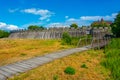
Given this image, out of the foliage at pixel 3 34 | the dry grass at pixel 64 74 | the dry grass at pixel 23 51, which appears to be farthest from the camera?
the foliage at pixel 3 34

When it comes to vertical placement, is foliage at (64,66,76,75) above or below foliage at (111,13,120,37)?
below

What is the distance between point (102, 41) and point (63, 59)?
40.4 ft

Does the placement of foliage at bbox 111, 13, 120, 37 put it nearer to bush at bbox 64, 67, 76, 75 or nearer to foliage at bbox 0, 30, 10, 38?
bush at bbox 64, 67, 76, 75

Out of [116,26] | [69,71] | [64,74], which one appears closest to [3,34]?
[116,26]

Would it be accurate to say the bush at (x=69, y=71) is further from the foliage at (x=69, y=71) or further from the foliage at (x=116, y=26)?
the foliage at (x=116, y=26)

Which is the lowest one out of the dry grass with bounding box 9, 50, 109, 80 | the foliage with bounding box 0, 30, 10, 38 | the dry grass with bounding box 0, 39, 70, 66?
the dry grass with bounding box 9, 50, 109, 80

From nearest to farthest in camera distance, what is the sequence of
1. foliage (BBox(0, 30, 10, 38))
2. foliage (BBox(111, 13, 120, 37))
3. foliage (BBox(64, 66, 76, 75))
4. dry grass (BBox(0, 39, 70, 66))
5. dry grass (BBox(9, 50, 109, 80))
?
dry grass (BBox(9, 50, 109, 80)) < foliage (BBox(64, 66, 76, 75)) < dry grass (BBox(0, 39, 70, 66)) < foliage (BBox(111, 13, 120, 37)) < foliage (BBox(0, 30, 10, 38))

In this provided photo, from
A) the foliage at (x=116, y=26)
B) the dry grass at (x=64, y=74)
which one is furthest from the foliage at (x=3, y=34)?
the dry grass at (x=64, y=74)

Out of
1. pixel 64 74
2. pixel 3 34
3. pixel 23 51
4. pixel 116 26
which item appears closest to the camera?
Result: pixel 64 74

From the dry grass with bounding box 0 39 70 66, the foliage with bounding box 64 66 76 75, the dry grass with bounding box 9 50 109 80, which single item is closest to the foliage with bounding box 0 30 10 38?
the dry grass with bounding box 0 39 70 66

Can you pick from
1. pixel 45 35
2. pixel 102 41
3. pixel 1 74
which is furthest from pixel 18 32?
pixel 1 74

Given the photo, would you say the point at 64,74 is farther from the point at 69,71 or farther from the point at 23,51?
the point at 23,51

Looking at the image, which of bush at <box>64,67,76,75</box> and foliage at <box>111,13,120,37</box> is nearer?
bush at <box>64,67,76,75</box>

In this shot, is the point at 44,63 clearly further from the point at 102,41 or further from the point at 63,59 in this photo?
the point at 102,41
